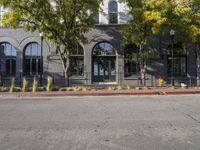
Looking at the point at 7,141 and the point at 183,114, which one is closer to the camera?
the point at 7,141

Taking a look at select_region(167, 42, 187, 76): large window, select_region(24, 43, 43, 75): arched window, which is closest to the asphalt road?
select_region(167, 42, 187, 76): large window

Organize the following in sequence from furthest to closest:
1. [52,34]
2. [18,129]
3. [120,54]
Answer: [120,54] < [52,34] < [18,129]

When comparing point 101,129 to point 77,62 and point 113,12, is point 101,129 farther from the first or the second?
point 113,12

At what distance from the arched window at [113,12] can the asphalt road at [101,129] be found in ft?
67.3

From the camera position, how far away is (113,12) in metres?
33.2

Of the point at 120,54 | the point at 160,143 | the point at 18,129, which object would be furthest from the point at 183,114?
the point at 120,54

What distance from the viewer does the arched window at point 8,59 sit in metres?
33.7

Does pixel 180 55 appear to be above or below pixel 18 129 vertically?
above

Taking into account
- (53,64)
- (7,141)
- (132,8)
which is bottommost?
(7,141)

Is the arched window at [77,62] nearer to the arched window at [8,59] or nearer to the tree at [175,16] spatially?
the arched window at [8,59]

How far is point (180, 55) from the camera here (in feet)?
109

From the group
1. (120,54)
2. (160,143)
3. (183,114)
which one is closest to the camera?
(160,143)

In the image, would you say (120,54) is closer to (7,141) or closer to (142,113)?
(142,113)

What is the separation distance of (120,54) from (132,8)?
6.27 m
